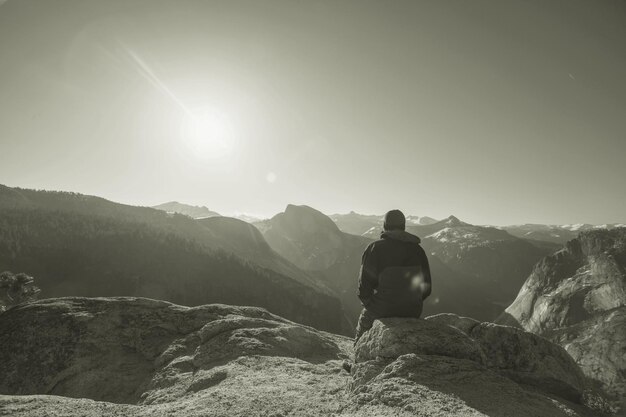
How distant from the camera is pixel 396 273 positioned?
8414 millimetres

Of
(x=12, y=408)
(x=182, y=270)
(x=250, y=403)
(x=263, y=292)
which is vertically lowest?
(x=263, y=292)

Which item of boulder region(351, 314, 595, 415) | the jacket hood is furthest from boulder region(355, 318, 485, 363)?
the jacket hood

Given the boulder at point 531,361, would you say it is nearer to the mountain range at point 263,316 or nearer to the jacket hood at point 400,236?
the mountain range at point 263,316

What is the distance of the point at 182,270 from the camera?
13900cm

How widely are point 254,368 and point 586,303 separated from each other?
10800cm

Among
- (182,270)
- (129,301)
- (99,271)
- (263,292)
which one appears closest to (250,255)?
(263,292)

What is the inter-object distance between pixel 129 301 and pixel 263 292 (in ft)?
475

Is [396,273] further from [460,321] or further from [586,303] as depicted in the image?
[586,303]

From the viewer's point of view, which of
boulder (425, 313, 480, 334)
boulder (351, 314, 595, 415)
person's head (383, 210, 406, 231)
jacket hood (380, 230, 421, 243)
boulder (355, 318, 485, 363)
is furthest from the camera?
boulder (425, 313, 480, 334)

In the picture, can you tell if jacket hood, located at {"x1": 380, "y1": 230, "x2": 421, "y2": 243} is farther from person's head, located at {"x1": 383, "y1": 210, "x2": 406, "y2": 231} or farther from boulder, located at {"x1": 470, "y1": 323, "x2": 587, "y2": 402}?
boulder, located at {"x1": 470, "y1": 323, "x2": 587, "y2": 402}

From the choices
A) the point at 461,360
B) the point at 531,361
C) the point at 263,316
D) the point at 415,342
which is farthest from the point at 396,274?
the point at 263,316

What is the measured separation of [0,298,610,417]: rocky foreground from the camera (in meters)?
5.79

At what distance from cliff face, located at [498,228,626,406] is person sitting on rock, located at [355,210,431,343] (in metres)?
46.4

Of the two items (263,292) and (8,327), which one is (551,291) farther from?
(8,327)
